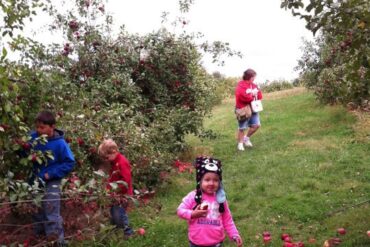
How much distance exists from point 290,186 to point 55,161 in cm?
352

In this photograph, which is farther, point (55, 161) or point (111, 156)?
point (111, 156)

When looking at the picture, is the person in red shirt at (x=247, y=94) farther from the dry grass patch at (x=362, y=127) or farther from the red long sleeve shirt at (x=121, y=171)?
the red long sleeve shirt at (x=121, y=171)

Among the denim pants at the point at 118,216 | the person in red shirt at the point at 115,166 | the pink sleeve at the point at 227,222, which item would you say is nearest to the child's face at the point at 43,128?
the person in red shirt at the point at 115,166

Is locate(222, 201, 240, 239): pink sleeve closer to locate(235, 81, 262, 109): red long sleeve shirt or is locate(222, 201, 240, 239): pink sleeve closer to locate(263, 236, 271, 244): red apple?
locate(263, 236, 271, 244): red apple

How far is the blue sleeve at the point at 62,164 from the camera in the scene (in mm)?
4891

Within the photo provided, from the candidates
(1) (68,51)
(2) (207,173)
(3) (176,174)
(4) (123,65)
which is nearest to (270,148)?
(3) (176,174)

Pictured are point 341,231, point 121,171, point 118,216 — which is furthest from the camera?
point 118,216

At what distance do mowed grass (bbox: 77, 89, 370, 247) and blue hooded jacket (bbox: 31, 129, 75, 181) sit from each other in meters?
0.97

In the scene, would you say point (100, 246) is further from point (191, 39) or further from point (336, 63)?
point (336, 63)

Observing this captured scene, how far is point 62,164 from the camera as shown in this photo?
4.92 m

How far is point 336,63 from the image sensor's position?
523 inches

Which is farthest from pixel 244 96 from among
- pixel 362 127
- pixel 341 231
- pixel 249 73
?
pixel 341 231

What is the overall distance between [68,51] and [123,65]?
0.99 m

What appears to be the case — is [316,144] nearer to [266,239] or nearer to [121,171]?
[266,239]
